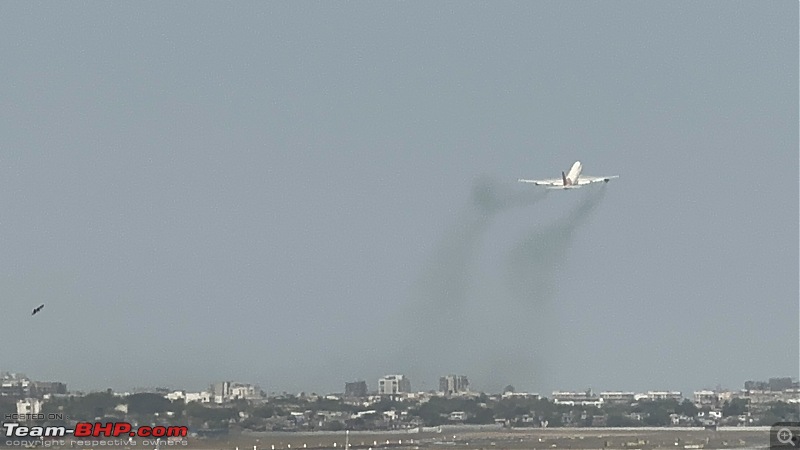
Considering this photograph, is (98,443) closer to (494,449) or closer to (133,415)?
(133,415)

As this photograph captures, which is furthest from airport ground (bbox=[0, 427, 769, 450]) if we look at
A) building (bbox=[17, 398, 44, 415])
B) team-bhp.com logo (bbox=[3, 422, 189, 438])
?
building (bbox=[17, 398, 44, 415])

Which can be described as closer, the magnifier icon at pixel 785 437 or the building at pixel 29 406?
the magnifier icon at pixel 785 437

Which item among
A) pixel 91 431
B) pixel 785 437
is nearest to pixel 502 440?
pixel 785 437

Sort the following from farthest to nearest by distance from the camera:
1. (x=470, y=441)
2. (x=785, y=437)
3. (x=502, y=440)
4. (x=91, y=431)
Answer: (x=502, y=440)
(x=470, y=441)
(x=785, y=437)
(x=91, y=431)

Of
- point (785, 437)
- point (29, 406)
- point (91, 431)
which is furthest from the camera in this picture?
point (29, 406)

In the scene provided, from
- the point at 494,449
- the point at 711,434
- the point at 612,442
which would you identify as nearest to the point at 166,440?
the point at 494,449

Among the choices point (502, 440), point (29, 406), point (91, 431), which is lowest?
point (91, 431)

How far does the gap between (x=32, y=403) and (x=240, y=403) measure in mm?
27383

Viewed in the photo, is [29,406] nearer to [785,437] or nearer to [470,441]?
[470,441]

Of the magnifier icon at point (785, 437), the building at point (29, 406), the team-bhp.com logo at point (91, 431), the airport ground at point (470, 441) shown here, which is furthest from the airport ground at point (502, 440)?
the building at point (29, 406)

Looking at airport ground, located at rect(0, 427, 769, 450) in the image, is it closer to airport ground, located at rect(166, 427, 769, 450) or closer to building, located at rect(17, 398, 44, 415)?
airport ground, located at rect(166, 427, 769, 450)

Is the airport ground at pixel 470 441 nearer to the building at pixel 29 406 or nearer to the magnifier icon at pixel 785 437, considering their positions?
the magnifier icon at pixel 785 437

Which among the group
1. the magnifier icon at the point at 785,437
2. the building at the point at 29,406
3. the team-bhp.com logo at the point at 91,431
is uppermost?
the building at the point at 29,406

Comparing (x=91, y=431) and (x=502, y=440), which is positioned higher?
(x=502, y=440)
